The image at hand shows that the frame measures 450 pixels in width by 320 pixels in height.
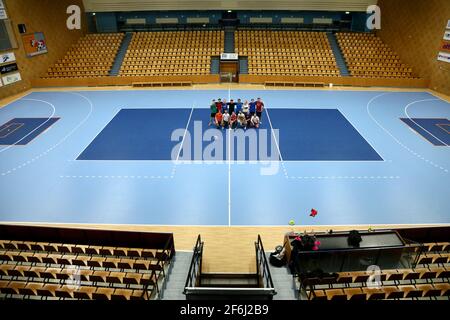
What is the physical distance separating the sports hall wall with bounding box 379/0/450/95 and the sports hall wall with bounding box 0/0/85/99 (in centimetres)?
2788

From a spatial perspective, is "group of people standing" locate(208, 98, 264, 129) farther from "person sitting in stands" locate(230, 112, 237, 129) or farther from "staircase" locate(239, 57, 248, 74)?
"staircase" locate(239, 57, 248, 74)

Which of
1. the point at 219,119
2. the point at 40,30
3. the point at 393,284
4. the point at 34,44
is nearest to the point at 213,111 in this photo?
the point at 219,119

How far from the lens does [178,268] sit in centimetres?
813

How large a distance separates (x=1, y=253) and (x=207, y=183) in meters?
6.67

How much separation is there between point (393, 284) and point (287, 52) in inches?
926

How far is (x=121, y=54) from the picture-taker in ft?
91.6

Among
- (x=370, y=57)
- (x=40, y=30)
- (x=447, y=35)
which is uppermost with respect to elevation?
(x=40, y=30)

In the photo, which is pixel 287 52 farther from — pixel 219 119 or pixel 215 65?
pixel 219 119

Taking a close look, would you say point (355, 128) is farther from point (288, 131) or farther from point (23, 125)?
point (23, 125)

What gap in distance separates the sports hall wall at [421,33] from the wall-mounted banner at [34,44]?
29131 mm

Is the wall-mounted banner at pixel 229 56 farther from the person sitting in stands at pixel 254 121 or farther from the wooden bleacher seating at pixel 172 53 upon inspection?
the person sitting in stands at pixel 254 121

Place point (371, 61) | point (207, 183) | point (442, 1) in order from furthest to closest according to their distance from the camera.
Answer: point (371, 61)
point (442, 1)
point (207, 183)
